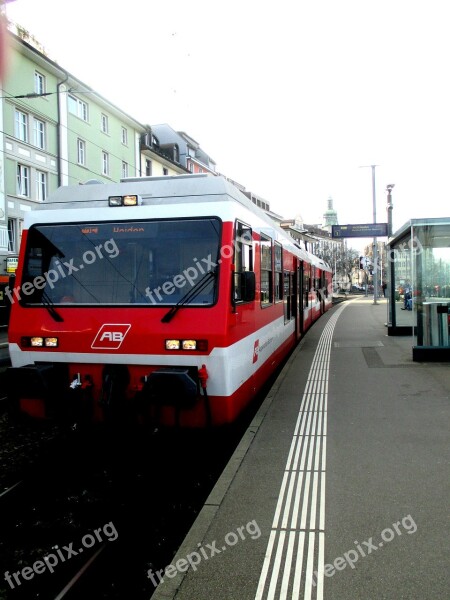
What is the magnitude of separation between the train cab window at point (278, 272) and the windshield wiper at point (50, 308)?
415cm

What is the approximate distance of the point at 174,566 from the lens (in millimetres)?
3078

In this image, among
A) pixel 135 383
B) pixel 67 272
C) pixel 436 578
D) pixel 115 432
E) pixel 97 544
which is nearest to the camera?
pixel 436 578

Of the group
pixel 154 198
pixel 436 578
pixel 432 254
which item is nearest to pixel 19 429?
pixel 154 198

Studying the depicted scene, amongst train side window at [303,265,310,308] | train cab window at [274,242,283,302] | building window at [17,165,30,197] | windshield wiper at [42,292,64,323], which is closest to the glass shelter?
train cab window at [274,242,283,302]

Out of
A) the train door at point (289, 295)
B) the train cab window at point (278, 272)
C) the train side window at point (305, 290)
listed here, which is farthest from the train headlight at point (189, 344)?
the train side window at point (305, 290)

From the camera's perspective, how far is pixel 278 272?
8.99m

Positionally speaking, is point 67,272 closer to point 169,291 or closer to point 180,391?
point 169,291

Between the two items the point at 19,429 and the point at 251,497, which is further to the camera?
the point at 19,429

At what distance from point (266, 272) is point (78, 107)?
2818 cm

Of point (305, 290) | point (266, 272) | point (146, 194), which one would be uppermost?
point (146, 194)

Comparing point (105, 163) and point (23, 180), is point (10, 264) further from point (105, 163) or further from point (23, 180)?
point (105, 163)

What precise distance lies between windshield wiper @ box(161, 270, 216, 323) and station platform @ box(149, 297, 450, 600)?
1524mm

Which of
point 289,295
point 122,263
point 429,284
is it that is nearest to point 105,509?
point 122,263

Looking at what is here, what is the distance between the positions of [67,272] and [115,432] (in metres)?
1.90
